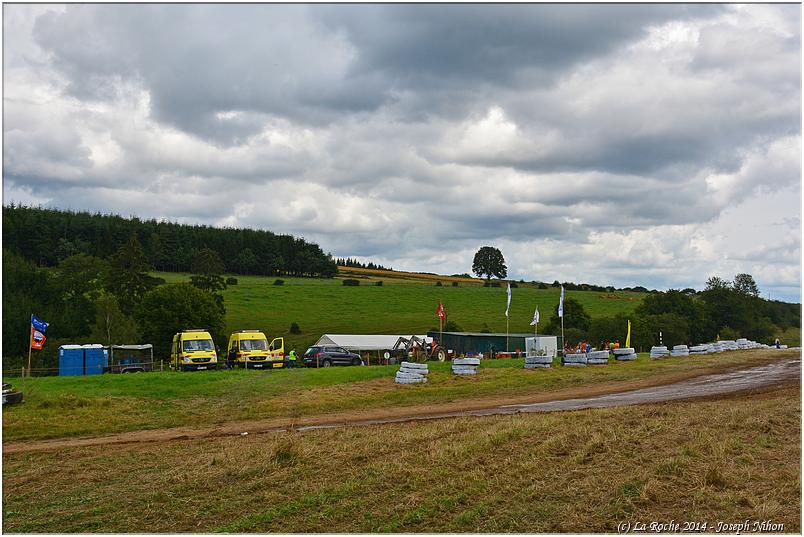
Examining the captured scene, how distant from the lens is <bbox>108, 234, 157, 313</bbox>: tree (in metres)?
78.9

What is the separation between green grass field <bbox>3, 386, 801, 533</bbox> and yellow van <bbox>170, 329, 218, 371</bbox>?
24370 mm

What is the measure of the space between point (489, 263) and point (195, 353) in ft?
350

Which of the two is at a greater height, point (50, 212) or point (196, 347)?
point (50, 212)

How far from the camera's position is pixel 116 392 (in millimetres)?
27156

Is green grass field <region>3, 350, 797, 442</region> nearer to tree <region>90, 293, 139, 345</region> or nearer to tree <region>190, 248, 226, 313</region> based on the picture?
tree <region>90, 293, 139, 345</region>

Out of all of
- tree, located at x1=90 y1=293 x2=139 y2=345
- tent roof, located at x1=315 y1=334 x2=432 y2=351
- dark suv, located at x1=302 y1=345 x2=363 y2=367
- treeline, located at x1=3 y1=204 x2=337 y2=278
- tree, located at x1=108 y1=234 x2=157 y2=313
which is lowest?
dark suv, located at x1=302 y1=345 x2=363 y2=367

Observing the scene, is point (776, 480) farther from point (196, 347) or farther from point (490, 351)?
point (490, 351)

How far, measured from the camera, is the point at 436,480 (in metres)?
12.4

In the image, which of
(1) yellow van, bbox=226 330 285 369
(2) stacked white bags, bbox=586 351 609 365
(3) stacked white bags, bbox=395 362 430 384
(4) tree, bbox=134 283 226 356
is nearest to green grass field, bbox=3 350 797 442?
(3) stacked white bags, bbox=395 362 430 384

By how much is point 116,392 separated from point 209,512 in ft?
58.5

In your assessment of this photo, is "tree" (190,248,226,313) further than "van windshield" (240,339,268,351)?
Yes

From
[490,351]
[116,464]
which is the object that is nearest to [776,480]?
[116,464]

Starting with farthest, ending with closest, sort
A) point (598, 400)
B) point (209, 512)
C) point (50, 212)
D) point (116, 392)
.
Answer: point (50, 212) → point (116, 392) → point (598, 400) → point (209, 512)

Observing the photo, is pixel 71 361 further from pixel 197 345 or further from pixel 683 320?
pixel 683 320
